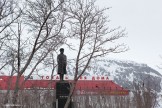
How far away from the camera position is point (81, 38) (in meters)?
24.0

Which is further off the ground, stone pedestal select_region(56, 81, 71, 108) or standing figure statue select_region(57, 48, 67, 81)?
standing figure statue select_region(57, 48, 67, 81)

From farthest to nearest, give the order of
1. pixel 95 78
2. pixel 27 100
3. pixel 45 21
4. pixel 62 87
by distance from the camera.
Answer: pixel 95 78, pixel 27 100, pixel 45 21, pixel 62 87

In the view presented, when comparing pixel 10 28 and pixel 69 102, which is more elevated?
pixel 10 28

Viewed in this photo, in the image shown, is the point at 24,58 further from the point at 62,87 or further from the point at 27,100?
the point at 27,100

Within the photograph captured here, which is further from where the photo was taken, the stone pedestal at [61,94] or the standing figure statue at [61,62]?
the standing figure statue at [61,62]

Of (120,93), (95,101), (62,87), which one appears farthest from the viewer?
(120,93)

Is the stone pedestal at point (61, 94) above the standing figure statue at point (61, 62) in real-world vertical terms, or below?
below

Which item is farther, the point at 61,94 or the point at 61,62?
the point at 61,62

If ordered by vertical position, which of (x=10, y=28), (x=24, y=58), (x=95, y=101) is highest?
(x=10, y=28)

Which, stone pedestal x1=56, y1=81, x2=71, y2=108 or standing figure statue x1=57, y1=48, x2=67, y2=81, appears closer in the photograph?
stone pedestal x1=56, y1=81, x2=71, y2=108

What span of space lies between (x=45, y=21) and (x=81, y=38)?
249 centimetres

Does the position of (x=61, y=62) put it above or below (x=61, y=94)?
above

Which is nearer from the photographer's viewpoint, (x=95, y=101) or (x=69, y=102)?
(x=69, y=102)

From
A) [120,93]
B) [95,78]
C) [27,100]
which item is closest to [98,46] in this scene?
[27,100]
